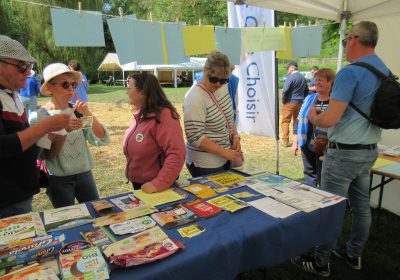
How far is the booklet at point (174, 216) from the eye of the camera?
146 cm

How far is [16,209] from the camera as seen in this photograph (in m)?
1.60

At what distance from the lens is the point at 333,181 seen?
2131mm

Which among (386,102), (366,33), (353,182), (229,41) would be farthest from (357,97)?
(229,41)

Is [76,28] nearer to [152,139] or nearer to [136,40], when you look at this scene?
[136,40]

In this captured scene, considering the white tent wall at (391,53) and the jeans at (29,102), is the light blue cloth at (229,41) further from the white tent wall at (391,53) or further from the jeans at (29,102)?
the jeans at (29,102)

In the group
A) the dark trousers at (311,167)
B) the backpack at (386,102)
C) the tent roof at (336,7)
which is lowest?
the dark trousers at (311,167)

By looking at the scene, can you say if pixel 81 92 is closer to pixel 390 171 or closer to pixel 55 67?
pixel 55 67

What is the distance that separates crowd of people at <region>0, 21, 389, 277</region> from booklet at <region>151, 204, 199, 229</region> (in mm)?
272

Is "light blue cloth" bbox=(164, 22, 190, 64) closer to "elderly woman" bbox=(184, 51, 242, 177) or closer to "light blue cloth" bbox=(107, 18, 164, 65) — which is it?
"light blue cloth" bbox=(107, 18, 164, 65)

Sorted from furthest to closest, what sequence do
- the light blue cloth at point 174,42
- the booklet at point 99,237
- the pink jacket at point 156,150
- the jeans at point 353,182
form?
1. the light blue cloth at point 174,42
2. the jeans at point 353,182
3. the pink jacket at point 156,150
4. the booklet at point 99,237

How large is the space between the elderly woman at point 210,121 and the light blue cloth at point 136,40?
78 cm

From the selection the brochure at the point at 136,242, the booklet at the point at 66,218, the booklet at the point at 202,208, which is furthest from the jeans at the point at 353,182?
the booklet at the point at 66,218

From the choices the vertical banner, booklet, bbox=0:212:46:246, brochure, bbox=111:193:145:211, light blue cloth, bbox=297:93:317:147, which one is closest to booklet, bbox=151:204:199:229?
brochure, bbox=111:193:145:211

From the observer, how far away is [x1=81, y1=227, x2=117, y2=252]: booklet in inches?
→ 50.4
